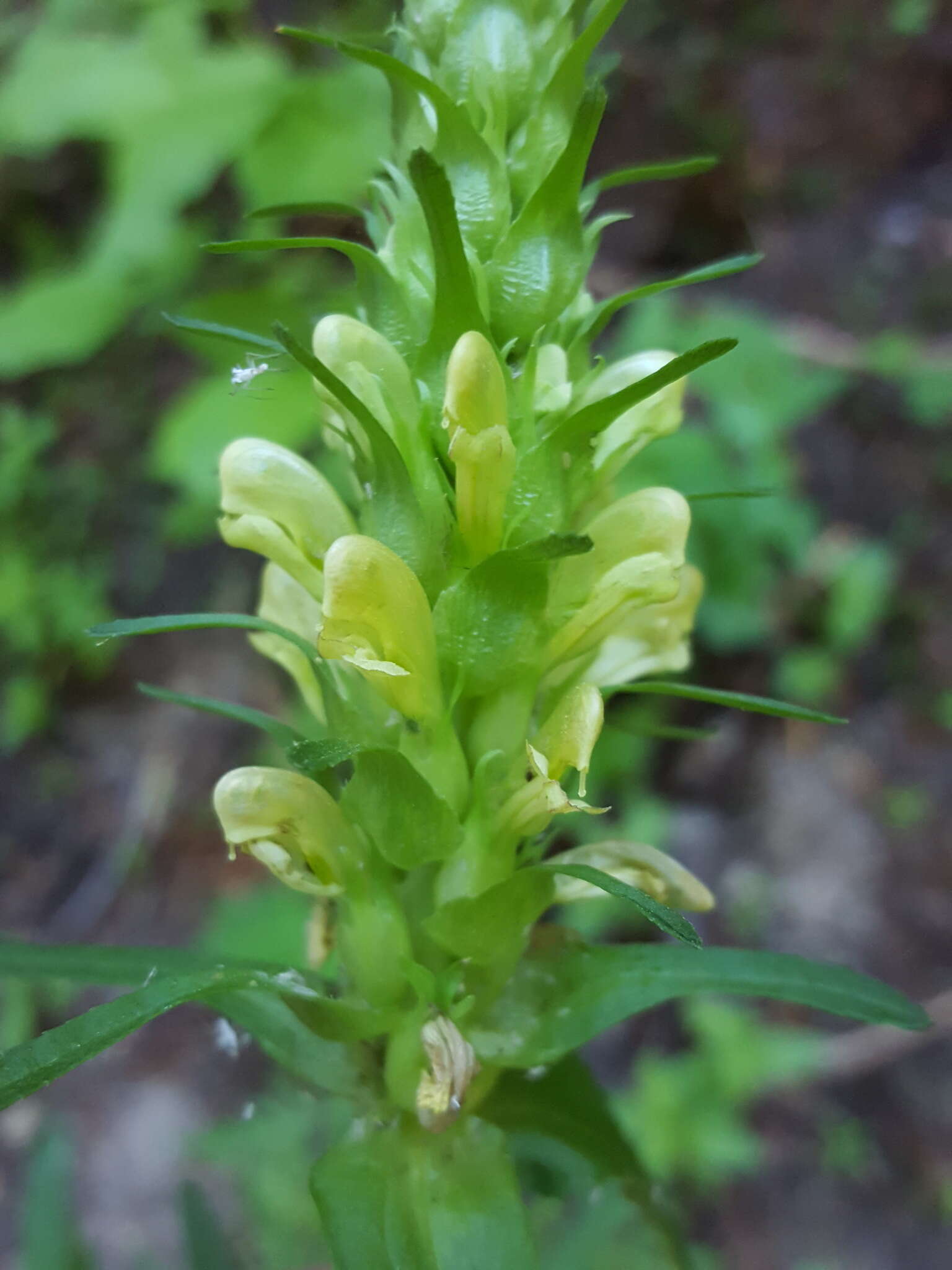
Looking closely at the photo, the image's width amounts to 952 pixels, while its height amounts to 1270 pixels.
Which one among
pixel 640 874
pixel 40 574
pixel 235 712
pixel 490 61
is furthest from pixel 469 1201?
pixel 40 574

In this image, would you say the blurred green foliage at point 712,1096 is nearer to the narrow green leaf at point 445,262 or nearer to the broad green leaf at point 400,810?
the broad green leaf at point 400,810

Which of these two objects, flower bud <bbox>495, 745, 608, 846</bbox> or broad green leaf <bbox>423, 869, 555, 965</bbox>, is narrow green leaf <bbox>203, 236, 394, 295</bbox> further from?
broad green leaf <bbox>423, 869, 555, 965</bbox>

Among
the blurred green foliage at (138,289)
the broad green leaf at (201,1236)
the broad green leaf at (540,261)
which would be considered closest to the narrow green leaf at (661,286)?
the broad green leaf at (540,261)

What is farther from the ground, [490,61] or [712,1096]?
[490,61]

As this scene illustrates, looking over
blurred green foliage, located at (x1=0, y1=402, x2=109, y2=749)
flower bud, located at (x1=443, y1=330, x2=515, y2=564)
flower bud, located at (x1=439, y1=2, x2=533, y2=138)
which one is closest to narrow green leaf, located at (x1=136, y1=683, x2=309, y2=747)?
flower bud, located at (x1=443, y1=330, x2=515, y2=564)

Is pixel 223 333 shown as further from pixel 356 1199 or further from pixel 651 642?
pixel 356 1199
